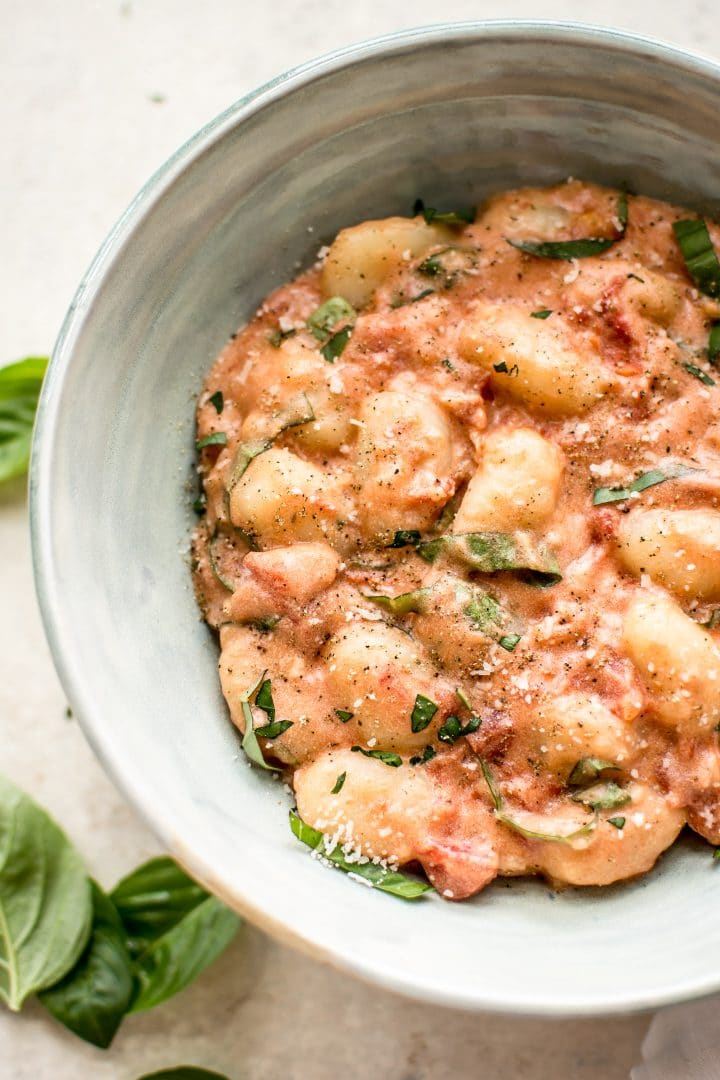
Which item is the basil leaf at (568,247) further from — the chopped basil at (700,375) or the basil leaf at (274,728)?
the basil leaf at (274,728)

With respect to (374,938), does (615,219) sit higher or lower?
higher

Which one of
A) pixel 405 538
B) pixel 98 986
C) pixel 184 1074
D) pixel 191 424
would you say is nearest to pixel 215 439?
pixel 191 424

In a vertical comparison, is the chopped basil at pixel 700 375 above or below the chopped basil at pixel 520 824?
above

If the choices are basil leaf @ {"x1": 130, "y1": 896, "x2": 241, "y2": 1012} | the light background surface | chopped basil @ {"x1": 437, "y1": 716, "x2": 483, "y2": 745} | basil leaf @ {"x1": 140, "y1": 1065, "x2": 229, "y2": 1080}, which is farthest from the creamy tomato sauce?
basil leaf @ {"x1": 140, "y1": 1065, "x2": 229, "y2": 1080}

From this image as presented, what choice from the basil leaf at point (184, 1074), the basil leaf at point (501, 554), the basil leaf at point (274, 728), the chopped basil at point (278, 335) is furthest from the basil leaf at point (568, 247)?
the basil leaf at point (184, 1074)

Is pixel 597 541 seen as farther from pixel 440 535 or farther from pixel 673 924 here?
pixel 673 924

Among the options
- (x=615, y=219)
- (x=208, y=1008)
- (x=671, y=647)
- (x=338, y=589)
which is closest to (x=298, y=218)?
(x=615, y=219)

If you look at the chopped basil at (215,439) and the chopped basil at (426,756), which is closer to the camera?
the chopped basil at (426,756)

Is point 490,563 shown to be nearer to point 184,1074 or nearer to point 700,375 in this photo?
point 700,375
